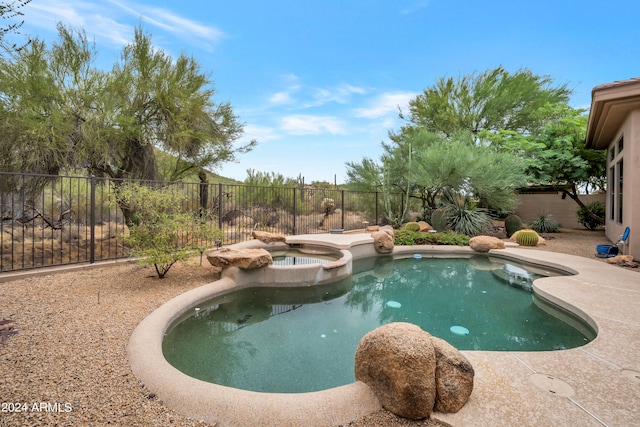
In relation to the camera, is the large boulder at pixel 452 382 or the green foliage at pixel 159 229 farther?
the green foliage at pixel 159 229

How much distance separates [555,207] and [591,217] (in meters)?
1.47

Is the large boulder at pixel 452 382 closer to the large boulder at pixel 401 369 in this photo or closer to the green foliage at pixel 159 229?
the large boulder at pixel 401 369

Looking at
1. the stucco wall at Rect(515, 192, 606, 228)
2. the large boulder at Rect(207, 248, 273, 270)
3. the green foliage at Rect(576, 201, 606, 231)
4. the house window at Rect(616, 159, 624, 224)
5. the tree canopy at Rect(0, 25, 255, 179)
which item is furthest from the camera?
the stucco wall at Rect(515, 192, 606, 228)

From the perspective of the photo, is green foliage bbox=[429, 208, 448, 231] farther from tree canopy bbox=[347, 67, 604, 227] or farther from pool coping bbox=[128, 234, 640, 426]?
pool coping bbox=[128, 234, 640, 426]

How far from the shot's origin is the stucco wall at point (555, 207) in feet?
44.3

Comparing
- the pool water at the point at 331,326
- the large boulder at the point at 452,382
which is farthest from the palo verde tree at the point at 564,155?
the large boulder at the point at 452,382

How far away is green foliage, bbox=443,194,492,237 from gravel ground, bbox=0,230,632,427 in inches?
359

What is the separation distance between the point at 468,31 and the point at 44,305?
12745mm

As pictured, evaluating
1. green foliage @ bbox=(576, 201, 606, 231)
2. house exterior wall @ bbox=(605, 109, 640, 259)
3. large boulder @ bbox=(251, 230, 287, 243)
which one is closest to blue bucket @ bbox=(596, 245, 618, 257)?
house exterior wall @ bbox=(605, 109, 640, 259)

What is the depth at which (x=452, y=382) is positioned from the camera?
1788mm

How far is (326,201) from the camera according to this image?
1419cm

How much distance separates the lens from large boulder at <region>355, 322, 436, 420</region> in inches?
68.1

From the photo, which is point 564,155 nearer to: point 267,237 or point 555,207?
point 555,207

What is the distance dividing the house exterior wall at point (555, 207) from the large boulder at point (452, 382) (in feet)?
45.6
